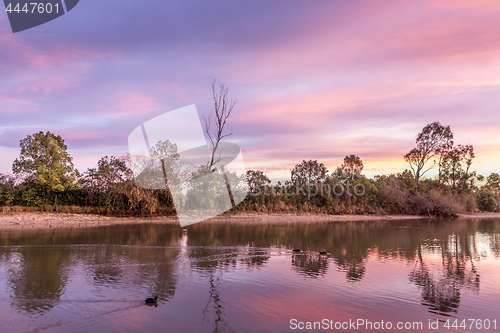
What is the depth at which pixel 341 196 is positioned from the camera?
137 feet

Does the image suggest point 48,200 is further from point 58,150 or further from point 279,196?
point 279,196

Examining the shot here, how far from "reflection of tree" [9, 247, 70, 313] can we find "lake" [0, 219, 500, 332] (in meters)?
0.03

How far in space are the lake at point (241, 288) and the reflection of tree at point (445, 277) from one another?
4 centimetres

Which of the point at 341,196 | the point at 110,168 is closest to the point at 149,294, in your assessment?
the point at 110,168

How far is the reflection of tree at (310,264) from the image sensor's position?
1060cm

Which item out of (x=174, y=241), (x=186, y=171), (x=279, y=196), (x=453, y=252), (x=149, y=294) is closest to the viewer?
(x=149, y=294)

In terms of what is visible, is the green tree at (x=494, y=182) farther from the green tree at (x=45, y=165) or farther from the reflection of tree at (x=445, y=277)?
the green tree at (x=45, y=165)

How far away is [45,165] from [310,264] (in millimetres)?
26521

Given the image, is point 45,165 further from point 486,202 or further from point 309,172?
point 486,202

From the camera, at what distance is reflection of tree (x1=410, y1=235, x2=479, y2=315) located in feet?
25.8

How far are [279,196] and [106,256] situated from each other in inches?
1118

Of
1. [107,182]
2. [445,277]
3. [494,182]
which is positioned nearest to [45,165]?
[107,182]

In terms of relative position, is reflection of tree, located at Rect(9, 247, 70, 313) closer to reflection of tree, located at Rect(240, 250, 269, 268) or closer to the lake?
the lake

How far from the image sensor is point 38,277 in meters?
9.26
